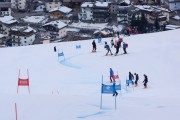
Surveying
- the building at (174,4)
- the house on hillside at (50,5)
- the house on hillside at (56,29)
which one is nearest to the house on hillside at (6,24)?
the house on hillside at (56,29)

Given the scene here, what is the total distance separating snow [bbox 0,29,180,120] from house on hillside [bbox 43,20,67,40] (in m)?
23.2

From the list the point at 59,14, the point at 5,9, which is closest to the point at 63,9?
the point at 59,14

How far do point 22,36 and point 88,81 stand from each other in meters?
28.1

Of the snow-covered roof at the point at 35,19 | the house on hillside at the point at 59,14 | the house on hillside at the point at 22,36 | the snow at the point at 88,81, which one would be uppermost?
the snow at the point at 88,81

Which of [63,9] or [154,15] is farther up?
[63,9]

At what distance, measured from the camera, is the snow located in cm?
593

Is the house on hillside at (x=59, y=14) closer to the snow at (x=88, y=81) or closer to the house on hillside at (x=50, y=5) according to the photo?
the house on hillside at (x=50, y=5)

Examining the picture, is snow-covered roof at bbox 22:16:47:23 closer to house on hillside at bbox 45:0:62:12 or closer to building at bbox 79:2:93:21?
house on hillside at bbox 45:0:62:12

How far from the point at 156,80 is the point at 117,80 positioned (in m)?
1.01

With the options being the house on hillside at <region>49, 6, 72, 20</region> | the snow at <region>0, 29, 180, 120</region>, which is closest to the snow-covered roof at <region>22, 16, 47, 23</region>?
the house on hillside at <region>49, 6, 72, 20</region>

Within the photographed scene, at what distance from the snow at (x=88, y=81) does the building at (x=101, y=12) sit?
28889 millimetres

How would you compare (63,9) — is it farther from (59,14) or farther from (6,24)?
(6,24)

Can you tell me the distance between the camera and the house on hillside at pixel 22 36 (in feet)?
122

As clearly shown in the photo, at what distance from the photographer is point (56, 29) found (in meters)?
40.2
